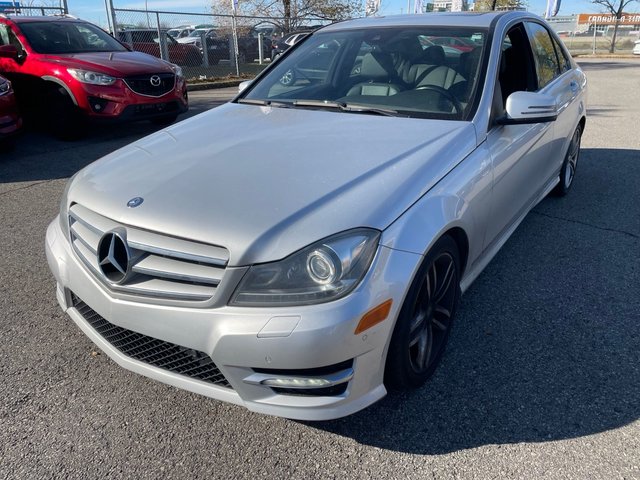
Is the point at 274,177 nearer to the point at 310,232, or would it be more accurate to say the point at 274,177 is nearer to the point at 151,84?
the point at 310,232

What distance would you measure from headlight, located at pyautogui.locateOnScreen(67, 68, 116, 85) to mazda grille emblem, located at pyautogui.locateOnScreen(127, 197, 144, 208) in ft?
19.6

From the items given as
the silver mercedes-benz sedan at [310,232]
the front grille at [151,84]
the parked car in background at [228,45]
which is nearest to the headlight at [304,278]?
the silver mercedes-benz sedan at [310,232]

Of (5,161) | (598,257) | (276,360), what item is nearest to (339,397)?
(276,360)

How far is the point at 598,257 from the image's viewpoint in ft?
13.2

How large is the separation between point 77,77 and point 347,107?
5.69 m

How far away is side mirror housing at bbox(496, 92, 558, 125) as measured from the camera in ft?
9.80

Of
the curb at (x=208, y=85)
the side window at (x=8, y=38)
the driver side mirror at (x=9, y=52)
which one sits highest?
the side window at (x=8, y=38)

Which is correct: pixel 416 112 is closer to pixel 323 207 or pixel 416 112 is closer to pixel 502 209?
pixel 502 209

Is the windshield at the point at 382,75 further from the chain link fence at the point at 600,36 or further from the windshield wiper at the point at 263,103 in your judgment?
the chain link fence at the point at 600,36

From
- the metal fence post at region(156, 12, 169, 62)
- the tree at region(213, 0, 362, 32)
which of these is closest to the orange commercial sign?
the tree at region(213, 0, 362, 32)

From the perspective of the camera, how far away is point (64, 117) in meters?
7.72

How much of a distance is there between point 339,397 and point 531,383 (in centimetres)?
110

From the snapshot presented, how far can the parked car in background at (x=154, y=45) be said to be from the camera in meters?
14.9

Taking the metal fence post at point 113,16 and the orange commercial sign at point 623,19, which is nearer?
the metal fence post at point 113,16
